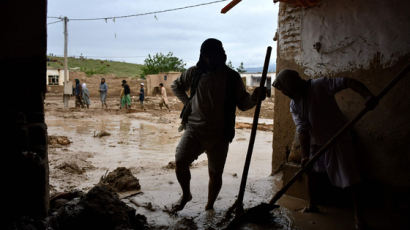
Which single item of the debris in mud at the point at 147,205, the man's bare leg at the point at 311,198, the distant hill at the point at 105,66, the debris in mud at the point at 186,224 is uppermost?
the distant hill at the point at 105,66

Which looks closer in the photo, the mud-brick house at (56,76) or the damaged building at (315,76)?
the damaged building at (315,76)

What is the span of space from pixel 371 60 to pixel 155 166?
414 cm

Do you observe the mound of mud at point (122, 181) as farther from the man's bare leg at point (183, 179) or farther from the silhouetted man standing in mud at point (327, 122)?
the silhouetted man standing in mud at point (327, 122)

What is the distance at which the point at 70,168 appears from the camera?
5.50m

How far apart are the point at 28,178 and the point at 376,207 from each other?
3303mm

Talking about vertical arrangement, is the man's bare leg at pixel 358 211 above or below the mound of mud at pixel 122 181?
above

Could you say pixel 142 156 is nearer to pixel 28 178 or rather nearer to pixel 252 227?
pixel 252 227

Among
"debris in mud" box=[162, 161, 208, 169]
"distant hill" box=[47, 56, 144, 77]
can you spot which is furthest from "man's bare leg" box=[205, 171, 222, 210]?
"distant hill" box=[47, 56, 144, 77]

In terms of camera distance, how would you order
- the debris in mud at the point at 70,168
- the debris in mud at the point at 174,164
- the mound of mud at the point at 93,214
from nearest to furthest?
the mound of mud at the point at 93,214
the debris in mud at the point at 70,168
the debris in mud at the point at 174,164

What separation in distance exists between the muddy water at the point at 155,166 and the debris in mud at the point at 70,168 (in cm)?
8

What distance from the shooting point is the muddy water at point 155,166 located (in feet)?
11.7

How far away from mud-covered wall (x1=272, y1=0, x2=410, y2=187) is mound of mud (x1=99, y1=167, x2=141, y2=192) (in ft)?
8.75

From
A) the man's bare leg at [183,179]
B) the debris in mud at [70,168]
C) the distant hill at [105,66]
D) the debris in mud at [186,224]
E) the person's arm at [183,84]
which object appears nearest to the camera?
the debris in mud at [186,224]

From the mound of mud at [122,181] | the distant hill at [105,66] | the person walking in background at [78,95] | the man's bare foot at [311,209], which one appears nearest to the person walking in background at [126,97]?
the person walking in background at [78,95]
